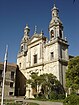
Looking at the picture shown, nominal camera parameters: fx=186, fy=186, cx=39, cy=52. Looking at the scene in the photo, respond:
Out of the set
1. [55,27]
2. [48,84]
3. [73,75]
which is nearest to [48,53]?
[55,27]

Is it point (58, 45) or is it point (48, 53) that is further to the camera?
point (48, 53)

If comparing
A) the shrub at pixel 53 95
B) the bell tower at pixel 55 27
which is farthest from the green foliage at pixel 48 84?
the bell tower at pixel 55 27

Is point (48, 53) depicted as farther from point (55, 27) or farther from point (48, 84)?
point (48, 84)

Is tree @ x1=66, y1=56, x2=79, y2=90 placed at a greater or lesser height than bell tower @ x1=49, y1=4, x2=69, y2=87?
lesser

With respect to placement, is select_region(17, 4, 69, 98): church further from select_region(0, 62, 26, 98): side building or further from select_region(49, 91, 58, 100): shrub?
select_region(49, 91, 58, 100): shrub

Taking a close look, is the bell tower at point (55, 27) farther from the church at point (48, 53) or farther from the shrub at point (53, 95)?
the shrub at point (53, 95)

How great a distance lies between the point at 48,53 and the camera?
4497 cm

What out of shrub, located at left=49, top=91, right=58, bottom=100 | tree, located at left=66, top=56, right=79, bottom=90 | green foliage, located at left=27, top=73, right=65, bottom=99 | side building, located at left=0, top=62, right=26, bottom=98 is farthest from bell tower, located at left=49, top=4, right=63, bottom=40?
shrub, located at left=49, top=91, right=58, bottom=100

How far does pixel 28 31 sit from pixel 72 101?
41.5 metres

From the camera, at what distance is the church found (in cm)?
4209

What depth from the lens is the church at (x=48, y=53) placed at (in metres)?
42.1

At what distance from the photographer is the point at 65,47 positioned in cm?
4481

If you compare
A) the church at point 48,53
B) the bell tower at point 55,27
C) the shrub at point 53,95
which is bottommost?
the shrub at point 53,95

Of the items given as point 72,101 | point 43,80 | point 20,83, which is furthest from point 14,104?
point 20,83
